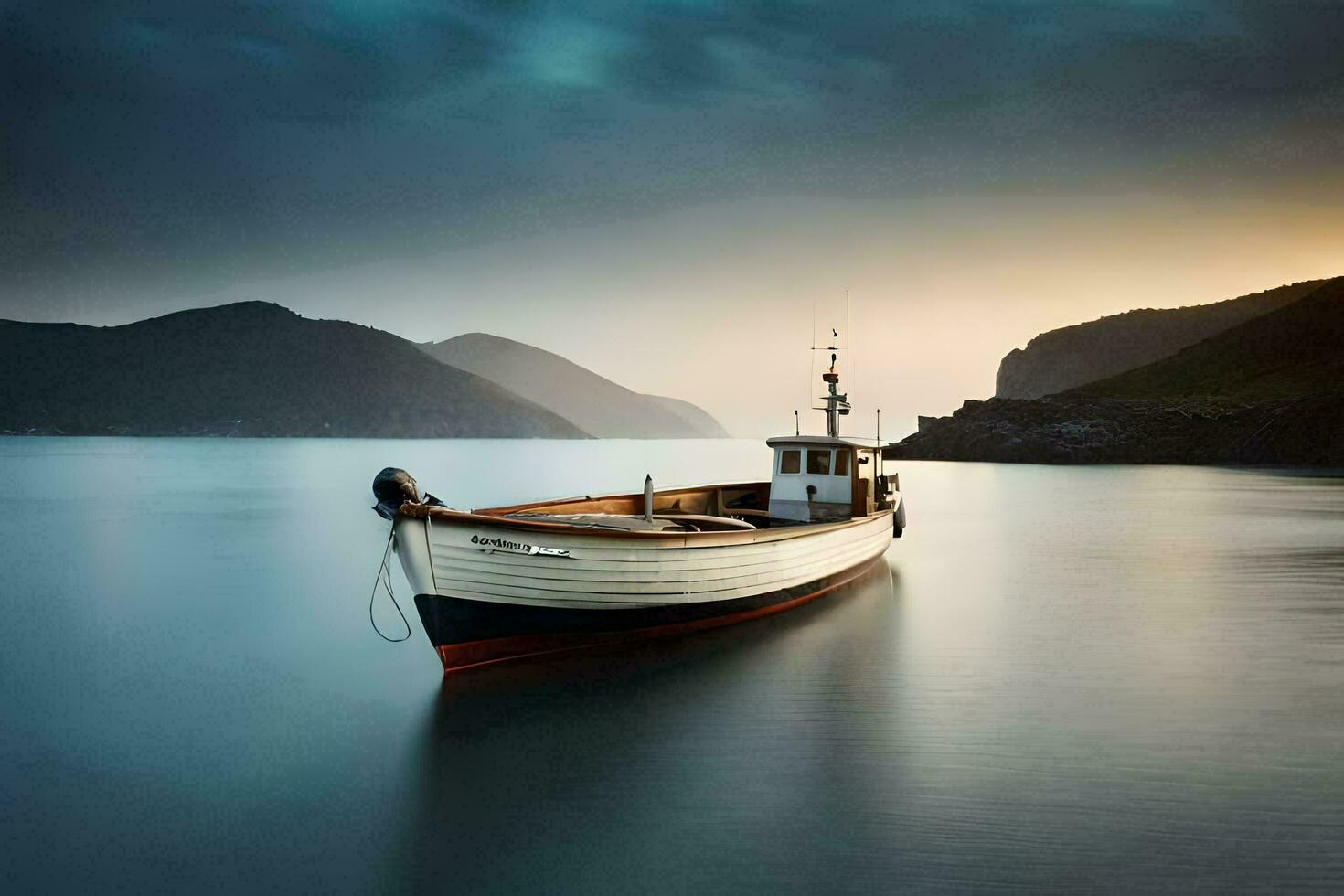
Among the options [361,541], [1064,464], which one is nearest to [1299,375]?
[1064,464]

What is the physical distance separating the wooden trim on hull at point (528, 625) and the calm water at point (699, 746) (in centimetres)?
27

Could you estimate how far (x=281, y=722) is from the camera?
37.4 feet

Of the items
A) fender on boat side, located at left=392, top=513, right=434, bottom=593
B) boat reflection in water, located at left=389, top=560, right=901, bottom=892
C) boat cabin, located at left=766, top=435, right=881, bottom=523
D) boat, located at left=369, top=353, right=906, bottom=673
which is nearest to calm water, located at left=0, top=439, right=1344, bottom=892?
boat reflection in water, located at left=389, top=560, right=901, bottom=892

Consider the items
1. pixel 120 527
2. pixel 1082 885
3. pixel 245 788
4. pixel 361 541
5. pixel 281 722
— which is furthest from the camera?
pixel 120 527

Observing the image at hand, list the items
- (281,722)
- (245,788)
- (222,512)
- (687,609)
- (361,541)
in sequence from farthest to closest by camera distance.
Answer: (222,512) → (361,541) → (687,609) → (281,722) → (245,788)

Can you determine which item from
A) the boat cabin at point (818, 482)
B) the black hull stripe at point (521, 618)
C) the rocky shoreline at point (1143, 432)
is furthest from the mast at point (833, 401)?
the rocky shoreline at point (1143, 432)

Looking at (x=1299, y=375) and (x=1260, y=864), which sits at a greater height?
(x=1299, y=375)

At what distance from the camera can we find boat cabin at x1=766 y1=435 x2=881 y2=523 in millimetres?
21281

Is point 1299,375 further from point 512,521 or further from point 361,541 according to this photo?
point 512,521

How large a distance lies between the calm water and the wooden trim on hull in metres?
0.27

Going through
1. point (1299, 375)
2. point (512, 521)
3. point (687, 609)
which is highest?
point (1299, 375)

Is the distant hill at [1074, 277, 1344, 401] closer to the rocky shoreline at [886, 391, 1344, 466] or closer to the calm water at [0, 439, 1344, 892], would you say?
the rocky shoreline at [886, 391, 1344, 466]

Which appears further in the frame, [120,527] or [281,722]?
[120,527]

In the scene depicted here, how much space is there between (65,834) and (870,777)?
7.81 meters
